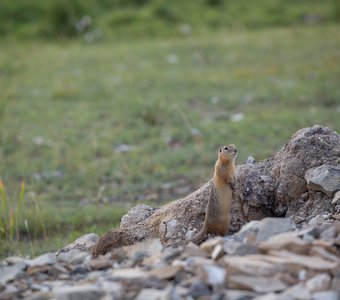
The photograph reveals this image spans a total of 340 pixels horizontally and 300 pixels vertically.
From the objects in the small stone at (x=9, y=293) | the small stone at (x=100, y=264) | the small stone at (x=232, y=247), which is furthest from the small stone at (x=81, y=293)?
the small stone at (x=232, y=247)

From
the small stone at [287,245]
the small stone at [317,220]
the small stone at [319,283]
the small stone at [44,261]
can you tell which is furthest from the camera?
the small stone at [317,220]

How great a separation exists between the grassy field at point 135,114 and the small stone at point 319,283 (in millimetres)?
2832

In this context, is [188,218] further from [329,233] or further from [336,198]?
[329,233]

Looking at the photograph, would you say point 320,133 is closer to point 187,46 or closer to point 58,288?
point 58,288

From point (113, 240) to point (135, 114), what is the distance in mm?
5645

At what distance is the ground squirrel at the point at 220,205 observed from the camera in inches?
200

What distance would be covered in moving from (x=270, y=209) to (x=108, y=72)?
8063 mm

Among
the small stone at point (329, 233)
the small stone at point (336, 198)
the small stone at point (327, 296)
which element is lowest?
the small stone at point (336, 198)

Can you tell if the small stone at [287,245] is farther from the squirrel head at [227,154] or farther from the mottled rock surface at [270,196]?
the squirrel head at [227,154]

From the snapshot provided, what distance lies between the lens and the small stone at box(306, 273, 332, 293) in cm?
379

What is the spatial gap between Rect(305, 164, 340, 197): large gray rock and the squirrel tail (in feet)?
3.87

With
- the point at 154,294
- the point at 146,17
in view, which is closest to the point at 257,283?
the point at 154,294

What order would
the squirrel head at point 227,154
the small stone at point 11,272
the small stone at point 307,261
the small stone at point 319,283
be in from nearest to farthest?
1. the small stone at point 319,283
2. the small stone at point 307,261
3. the small stone at point 11,272
4. the squirrel head at point 227,154

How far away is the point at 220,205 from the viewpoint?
511 centimetres
